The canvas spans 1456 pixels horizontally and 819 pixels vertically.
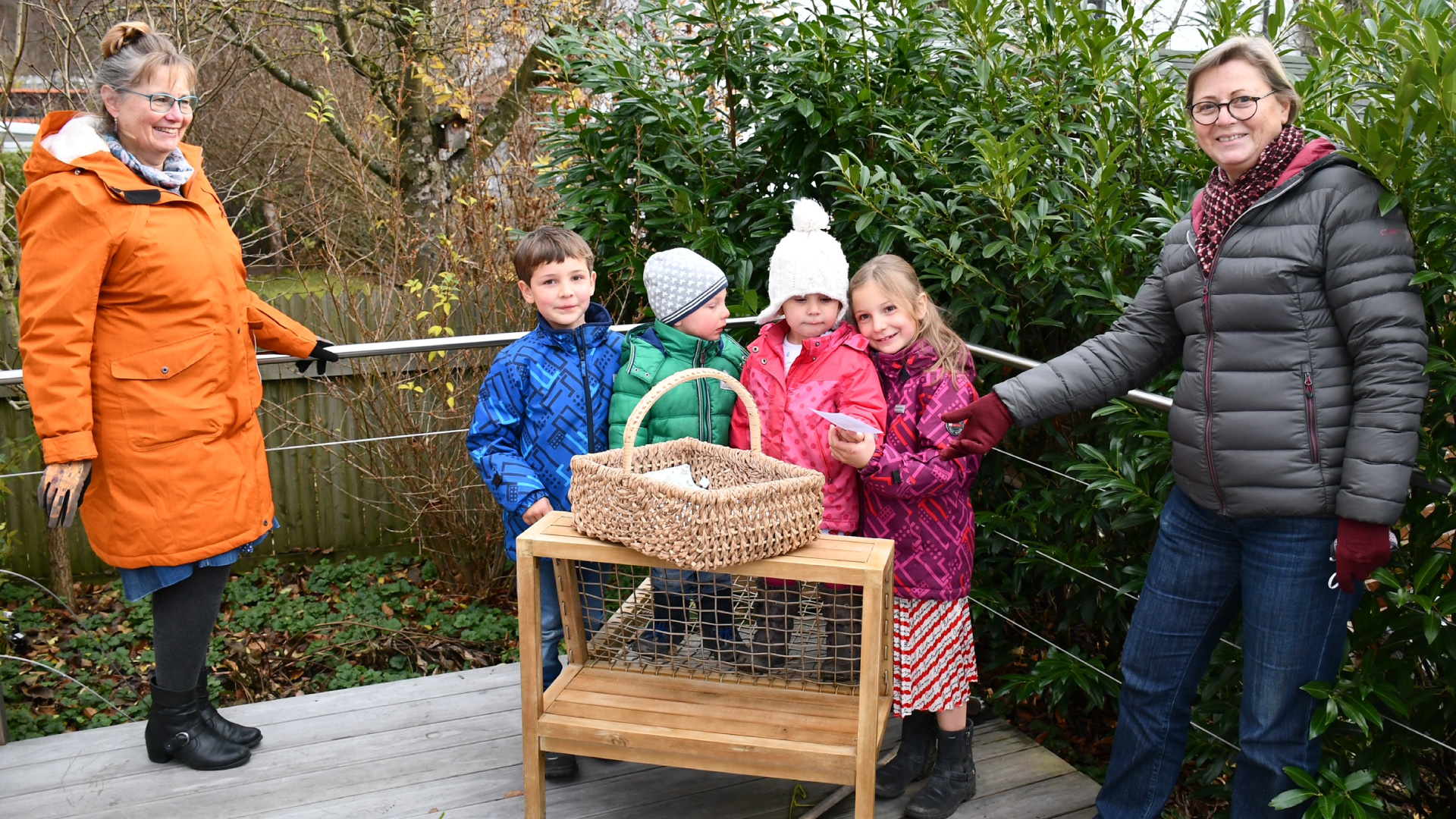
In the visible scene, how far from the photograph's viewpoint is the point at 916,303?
241 cm

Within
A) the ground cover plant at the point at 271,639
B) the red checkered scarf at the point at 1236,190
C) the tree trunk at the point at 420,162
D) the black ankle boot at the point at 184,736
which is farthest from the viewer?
the tree trunk at the point at 420,162

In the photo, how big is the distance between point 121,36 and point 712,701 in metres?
1.89

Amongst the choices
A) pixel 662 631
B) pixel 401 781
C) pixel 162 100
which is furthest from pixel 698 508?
pixel 162 100

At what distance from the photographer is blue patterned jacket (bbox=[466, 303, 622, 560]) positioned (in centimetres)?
247

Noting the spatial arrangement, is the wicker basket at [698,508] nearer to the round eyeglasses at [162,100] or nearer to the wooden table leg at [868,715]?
the wooden table leg at [868,715]

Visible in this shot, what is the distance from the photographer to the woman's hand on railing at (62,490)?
2.22m

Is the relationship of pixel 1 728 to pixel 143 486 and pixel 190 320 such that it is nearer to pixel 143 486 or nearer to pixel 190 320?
pixel 143 486

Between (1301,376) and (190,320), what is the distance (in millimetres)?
2243

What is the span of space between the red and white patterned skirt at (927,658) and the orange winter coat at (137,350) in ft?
5.05

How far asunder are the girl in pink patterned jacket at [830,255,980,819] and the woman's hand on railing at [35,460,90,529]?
1.65m

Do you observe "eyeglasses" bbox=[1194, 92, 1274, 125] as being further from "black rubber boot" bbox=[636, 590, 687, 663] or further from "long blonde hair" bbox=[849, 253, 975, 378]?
"black rubber boot" bbox=[636, 590, 687, 663]

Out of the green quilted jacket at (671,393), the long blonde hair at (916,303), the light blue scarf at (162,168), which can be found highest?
the light blue scarf at (162,168)

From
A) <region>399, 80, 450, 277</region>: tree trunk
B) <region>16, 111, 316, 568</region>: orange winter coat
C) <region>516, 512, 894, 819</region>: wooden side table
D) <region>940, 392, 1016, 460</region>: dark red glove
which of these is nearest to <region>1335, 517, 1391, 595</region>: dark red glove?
<region>940, 392, 1016, 460</region>: dark red glove

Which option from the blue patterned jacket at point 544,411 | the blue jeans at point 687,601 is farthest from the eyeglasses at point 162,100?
the blue jeans at point 687,601
